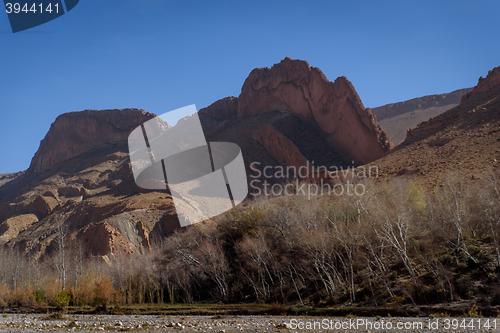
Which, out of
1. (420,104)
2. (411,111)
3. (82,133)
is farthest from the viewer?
(420,104)

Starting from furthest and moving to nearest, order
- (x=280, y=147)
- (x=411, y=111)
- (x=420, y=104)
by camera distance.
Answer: (x=420, y=104), (x=411, y=111), (x=280, y=147)

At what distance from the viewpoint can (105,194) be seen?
7475 centimetres

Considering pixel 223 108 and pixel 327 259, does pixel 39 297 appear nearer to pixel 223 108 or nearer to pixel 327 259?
pixel 327 259

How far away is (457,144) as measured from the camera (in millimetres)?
41875

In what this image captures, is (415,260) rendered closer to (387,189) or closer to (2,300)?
(387,189)

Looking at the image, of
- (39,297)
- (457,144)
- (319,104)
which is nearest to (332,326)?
(39,297)

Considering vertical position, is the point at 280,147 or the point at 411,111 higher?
the point at 411,111

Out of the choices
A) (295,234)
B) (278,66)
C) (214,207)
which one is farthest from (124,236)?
(278,66)

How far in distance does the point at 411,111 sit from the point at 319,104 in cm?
7359

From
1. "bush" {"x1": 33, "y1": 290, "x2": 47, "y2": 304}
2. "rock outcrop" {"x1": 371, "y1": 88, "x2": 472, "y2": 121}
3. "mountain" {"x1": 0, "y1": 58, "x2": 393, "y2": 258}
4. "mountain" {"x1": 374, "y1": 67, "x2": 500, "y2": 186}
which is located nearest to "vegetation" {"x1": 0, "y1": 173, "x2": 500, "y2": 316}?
"bush" {"x1": 33, "y1": 290, "x2": 47, "y2": 304}

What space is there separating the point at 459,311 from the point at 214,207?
48.0m

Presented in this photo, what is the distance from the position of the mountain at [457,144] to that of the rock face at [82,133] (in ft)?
340

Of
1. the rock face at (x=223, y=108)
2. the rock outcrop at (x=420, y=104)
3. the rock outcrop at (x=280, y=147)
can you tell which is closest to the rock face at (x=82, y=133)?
the rock face at (x=223, y=108)

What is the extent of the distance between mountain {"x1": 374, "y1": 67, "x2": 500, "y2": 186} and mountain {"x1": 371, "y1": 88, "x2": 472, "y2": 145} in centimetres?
5575
